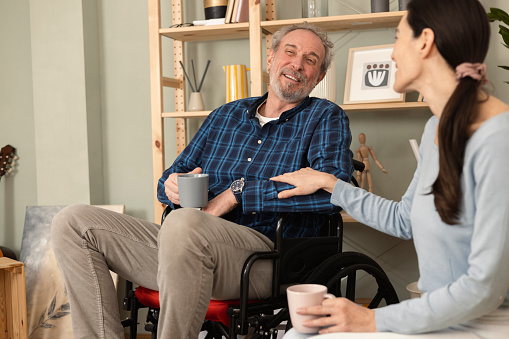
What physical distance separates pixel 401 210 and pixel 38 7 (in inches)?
99.8

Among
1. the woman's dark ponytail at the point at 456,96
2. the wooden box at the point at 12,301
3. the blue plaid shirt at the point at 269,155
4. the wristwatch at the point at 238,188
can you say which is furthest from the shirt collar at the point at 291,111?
the wooden box at the point at 12,301

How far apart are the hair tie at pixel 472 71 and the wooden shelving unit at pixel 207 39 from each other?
1.51 metres

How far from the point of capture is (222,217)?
1972 millimetres

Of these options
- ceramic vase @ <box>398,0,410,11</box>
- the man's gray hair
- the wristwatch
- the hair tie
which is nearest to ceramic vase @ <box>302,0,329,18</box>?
ceramic vase @ <box>398,0,410,11</box>

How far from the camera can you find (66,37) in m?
3.14

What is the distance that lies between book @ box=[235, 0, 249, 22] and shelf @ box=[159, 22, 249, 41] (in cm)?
4

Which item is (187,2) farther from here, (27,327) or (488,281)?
(488,281)

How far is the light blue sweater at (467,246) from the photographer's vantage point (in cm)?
99

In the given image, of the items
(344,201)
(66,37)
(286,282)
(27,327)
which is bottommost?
(27,327)

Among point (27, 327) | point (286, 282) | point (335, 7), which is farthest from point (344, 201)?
point (27, 327)

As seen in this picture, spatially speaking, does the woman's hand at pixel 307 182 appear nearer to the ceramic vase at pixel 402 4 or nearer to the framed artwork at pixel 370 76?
the framed artwork at pixel 370 76

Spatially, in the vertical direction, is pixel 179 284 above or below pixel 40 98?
below

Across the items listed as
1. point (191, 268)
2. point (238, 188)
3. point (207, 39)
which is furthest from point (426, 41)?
point (207, 39)

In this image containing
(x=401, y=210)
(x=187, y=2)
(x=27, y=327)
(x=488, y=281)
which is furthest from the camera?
(x=187, y=2)
